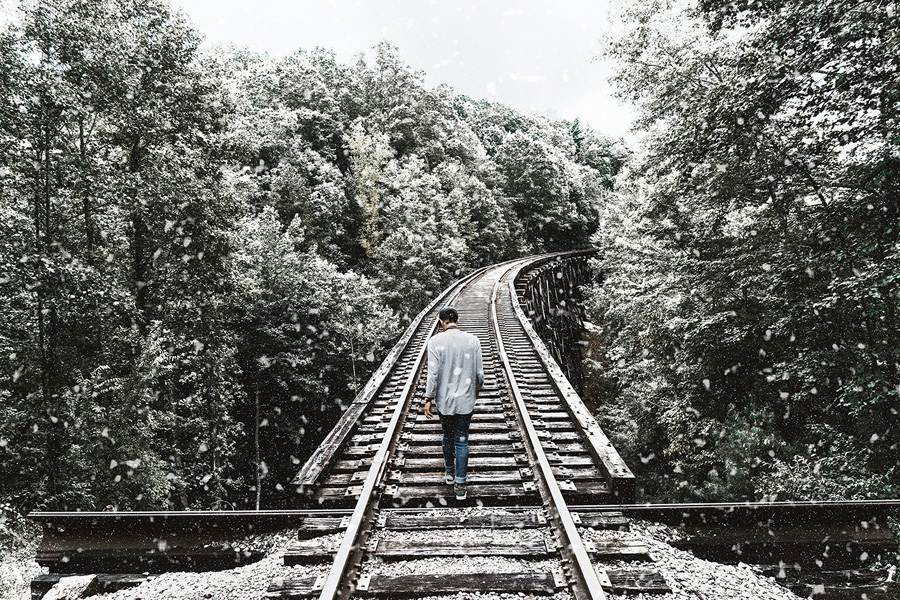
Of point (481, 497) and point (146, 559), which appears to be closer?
point (146, 559)

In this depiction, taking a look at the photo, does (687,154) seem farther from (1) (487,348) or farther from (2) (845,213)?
(1) (487,348)

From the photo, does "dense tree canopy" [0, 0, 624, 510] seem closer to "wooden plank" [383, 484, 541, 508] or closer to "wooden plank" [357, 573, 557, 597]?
"wooden plank" [383, 484, 541, 508]

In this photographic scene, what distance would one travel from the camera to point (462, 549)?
293cm

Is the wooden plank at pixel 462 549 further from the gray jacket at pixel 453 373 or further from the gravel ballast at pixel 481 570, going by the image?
the gray jacket at pixel 453 373

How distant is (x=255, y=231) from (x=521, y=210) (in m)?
29.3

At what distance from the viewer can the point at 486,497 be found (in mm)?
3668

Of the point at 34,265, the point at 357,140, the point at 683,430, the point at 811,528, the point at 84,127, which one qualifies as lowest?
the point at 683,430

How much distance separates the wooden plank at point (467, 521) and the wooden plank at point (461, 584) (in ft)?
1.90

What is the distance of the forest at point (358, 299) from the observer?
6.09m

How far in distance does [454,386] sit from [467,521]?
1.02m

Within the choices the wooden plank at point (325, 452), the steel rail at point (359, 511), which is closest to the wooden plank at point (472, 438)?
the steel rail at point (359, 511)

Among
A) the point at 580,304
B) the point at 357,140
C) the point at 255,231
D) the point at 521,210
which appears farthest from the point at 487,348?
the point at 521,210

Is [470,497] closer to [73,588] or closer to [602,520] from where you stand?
[602,520]

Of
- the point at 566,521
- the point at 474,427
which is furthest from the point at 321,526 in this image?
the point at 474,427
